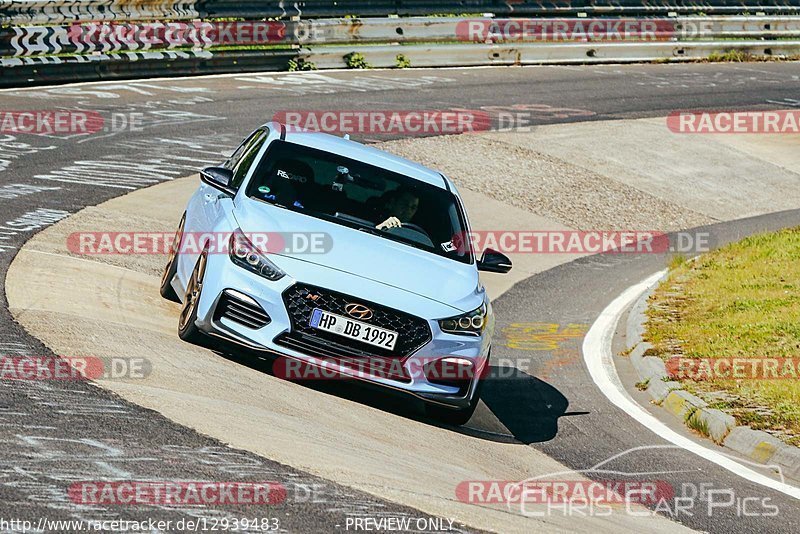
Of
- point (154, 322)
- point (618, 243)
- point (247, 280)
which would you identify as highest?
point (247, 280)

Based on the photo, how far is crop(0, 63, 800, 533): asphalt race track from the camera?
253 inches

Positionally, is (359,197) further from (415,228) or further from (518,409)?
(518,409)

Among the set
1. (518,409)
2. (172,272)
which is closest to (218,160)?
(172,272)

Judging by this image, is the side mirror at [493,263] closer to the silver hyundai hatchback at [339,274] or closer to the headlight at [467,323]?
the silver hyundai hatchback at [339,274]

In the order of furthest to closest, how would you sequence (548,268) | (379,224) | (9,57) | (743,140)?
(743,140) → (9,57) → (548,268) → (379,224)

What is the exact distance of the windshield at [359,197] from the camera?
30.8ft

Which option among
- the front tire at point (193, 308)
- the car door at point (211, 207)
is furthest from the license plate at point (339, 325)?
the car door at point (211, 207)

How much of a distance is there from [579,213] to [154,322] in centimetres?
943

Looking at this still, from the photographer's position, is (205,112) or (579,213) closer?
(579,213)

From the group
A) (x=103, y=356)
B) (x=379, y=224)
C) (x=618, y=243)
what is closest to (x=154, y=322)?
(x=103, y=356)

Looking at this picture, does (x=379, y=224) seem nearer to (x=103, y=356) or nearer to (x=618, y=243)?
(x=103, y=356)

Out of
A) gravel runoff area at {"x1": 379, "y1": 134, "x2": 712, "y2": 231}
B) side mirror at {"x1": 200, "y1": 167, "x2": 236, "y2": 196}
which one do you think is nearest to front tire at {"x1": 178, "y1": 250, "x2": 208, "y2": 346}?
side mirror at {"x1": 200, "y1": 167, "x2": 236, "y2": 196}

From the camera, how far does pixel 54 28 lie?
19406 mm

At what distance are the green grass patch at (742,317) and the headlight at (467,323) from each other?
2257mm
